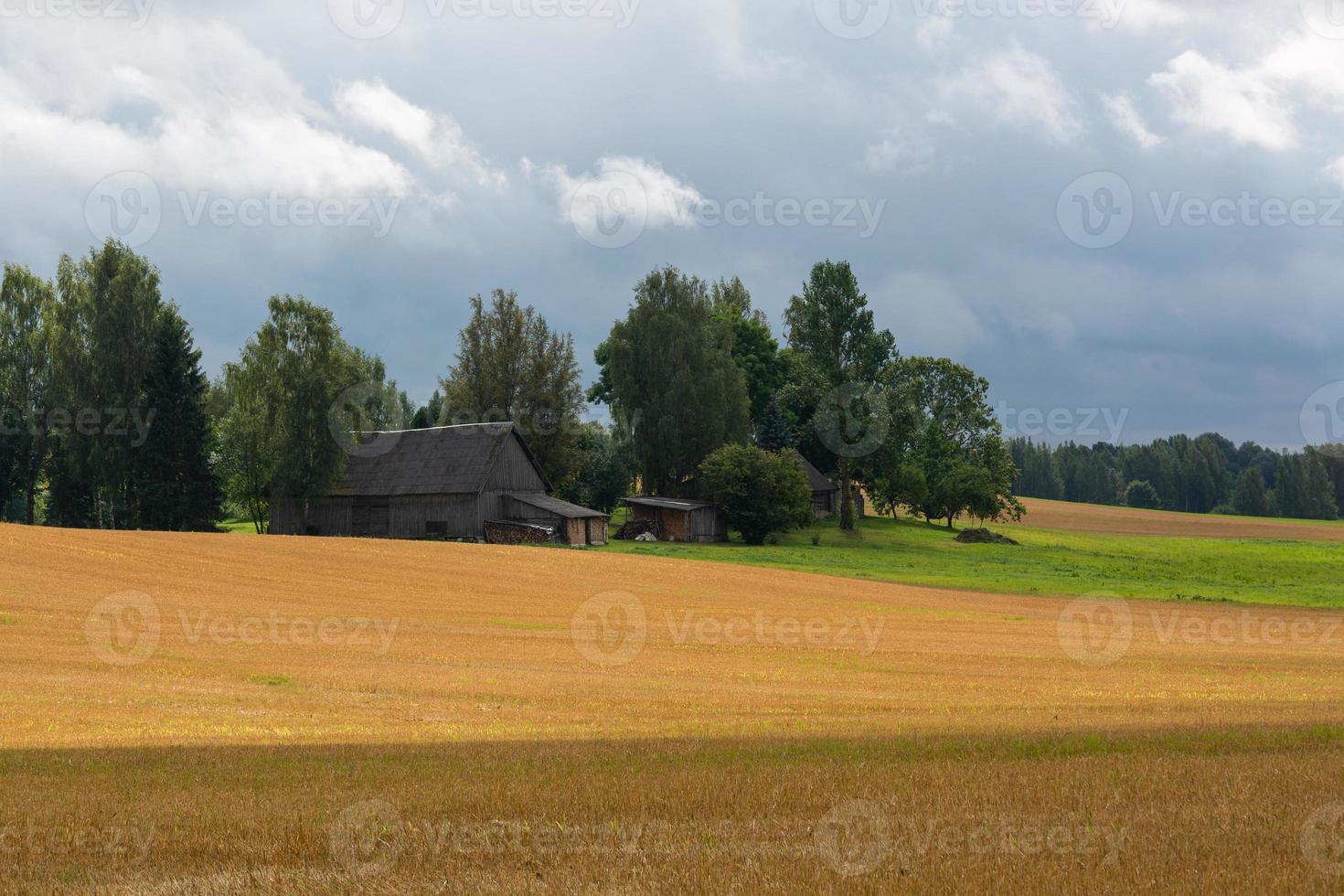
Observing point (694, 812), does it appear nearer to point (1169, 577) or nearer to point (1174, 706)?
point (1174, 706)

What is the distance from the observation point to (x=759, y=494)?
78688 millimetres

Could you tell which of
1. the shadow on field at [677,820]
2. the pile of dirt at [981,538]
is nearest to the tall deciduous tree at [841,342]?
the pile of dirt at [981,538]

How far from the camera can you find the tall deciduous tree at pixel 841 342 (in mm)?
91500
